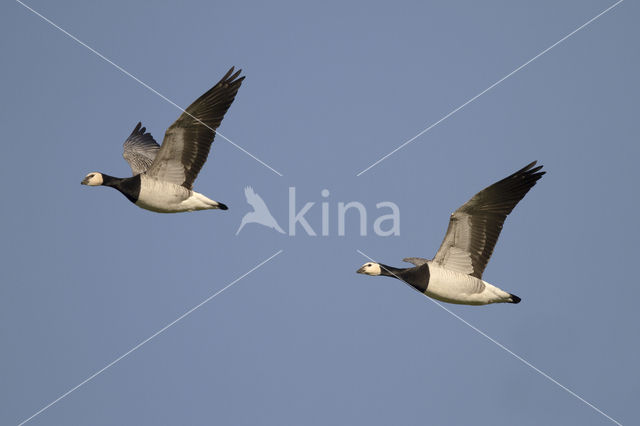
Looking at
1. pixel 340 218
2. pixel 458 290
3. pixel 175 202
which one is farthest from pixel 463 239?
pixel 175 202

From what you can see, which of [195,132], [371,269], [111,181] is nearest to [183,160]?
[195,132]

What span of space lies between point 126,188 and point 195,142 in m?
1.78

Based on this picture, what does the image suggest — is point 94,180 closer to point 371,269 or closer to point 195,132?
point 195,132

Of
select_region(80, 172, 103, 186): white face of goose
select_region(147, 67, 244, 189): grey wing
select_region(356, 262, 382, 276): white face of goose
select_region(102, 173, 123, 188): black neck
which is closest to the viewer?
select_region(147, 67, 244, 189): grey wing

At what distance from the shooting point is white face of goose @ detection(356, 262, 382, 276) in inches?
779

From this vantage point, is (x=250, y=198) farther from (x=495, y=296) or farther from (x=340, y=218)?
(x=495, y=296)

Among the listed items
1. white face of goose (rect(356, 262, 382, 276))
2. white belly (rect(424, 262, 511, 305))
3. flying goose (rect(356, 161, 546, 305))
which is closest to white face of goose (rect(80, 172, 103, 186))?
white face of goose (rect(356, 262, 382, 276))

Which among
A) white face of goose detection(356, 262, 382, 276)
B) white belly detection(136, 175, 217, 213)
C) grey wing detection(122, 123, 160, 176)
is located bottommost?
white face of goose detection(356, 262, 382, 276)

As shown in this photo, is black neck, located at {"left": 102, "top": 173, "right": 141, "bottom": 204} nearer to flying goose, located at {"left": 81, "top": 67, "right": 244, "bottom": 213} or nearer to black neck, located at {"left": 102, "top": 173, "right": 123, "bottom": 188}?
flying goose, located at {"left": 81, "top": 67, "right": 244, "bottom": 213}

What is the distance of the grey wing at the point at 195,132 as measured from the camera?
19391mm

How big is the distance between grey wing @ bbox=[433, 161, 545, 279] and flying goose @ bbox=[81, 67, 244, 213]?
4990 mm

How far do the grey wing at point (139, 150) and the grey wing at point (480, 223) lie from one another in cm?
862

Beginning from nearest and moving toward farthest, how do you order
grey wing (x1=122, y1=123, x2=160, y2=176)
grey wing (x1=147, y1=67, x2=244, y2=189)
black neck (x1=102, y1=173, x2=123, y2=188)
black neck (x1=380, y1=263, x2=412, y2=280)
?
black neck (x1=380, y1=263, x2=412, y2=280) < grey wing (x1=147, y1=67, x2=244, y2=189) < black neck (x1=102, y1=173, x2=123, y2=188) < grey wing (x1=122, y1=123, x2=160, y2=176)

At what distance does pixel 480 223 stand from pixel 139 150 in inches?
389
